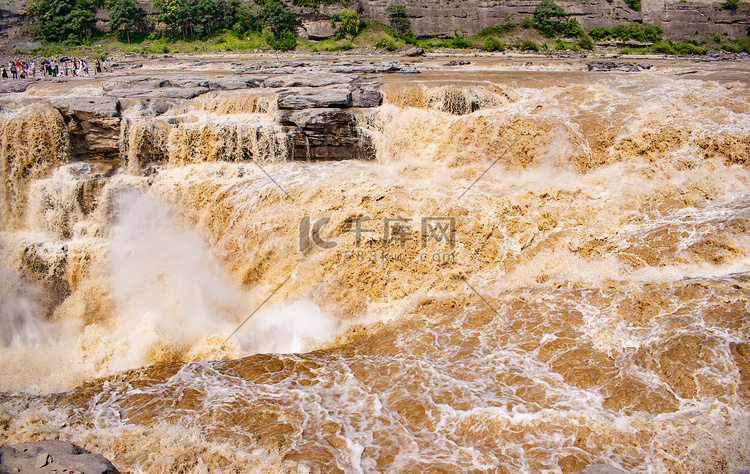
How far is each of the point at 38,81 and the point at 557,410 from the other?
57.4ft

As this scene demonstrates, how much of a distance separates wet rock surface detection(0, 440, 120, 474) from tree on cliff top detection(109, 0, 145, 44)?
27890 millimetres

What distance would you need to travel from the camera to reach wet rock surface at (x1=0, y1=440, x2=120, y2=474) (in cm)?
361

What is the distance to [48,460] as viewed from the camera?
371 centimetres

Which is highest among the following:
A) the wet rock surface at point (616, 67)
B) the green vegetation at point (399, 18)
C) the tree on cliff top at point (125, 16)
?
the tree on cliff top at point (125, 16)

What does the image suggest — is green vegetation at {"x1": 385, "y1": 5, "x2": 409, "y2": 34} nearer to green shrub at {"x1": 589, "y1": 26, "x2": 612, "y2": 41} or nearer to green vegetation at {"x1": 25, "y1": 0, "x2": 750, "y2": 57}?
green vegetation at {"x1": 25, "y1": 0, "x2": 750, "y2": 57}

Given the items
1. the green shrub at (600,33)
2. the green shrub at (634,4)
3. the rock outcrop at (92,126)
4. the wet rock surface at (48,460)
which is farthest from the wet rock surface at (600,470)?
the green shrub at (634,4)

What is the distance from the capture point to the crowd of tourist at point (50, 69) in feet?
58.0

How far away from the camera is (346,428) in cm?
496

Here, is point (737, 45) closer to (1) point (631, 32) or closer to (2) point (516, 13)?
(1) point (631, 32)

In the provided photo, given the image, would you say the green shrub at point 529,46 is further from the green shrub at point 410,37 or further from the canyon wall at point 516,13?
the green shrub at point 410,37

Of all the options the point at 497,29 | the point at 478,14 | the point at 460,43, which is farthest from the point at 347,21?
the point at 497,29

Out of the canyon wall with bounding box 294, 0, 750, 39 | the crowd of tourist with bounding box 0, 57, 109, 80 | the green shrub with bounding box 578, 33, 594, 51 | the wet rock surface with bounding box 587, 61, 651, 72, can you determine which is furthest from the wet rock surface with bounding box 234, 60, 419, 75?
the green shrub with bounding box 578, 33, 594, 51

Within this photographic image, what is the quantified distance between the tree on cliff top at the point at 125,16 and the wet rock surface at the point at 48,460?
27890 millimetres

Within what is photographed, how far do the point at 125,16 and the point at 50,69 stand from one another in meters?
10.2
